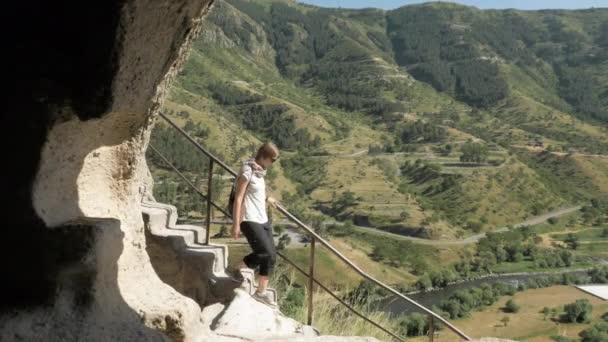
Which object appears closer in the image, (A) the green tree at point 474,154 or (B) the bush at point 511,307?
(B) the bush at point 511,307

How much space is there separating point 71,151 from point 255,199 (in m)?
2.12

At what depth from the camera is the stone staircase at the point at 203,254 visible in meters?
6.48

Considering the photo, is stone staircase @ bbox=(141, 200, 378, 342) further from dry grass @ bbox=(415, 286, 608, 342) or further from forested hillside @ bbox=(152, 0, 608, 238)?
dry grass @ bbox=(415, 286, 608, 342)

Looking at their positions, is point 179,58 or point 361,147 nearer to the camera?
point 179,58

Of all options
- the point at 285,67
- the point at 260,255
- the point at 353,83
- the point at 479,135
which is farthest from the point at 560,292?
the point at 285,67

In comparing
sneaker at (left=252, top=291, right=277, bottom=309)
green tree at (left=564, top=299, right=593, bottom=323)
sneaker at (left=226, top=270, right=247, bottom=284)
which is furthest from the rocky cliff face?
green tree at (left=564, top=299, right=593, bottom=323)

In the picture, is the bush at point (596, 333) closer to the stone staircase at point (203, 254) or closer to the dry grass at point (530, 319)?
the dry grass at point (530, 319)

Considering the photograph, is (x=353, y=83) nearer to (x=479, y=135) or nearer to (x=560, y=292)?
(x=479, y=135)

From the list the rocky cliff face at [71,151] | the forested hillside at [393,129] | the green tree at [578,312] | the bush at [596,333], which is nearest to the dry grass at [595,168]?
the forested hillside at [393,129]

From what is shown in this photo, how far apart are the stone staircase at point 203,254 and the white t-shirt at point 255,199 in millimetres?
898

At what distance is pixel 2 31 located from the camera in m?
3.54

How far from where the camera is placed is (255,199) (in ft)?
19.4

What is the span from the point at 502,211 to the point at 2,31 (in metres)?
87.8

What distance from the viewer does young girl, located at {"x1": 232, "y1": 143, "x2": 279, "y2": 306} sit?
18.9ft
